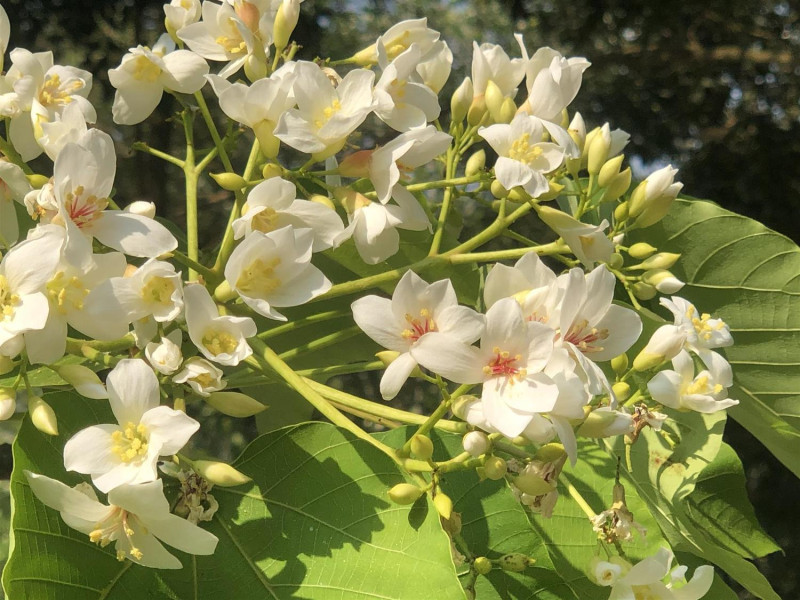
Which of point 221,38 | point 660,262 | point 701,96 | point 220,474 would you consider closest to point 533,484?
point 220,474

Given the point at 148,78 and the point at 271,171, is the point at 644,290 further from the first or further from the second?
the point at 148,78

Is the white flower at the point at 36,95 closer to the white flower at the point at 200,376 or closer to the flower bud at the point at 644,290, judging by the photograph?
the white flower at the point at 200,376

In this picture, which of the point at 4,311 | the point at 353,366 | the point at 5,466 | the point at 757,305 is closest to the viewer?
the point at 4,311

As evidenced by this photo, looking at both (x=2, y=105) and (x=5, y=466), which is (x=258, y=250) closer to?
(x=2, y=105)

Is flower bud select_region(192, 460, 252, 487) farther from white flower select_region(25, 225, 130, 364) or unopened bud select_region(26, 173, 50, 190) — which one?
unopened bud select_region(26, 173, 50, 190)

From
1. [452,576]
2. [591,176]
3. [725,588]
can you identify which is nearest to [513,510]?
[452,576]

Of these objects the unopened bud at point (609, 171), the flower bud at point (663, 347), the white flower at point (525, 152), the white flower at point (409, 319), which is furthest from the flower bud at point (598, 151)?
the white flower at point (409, 319)
